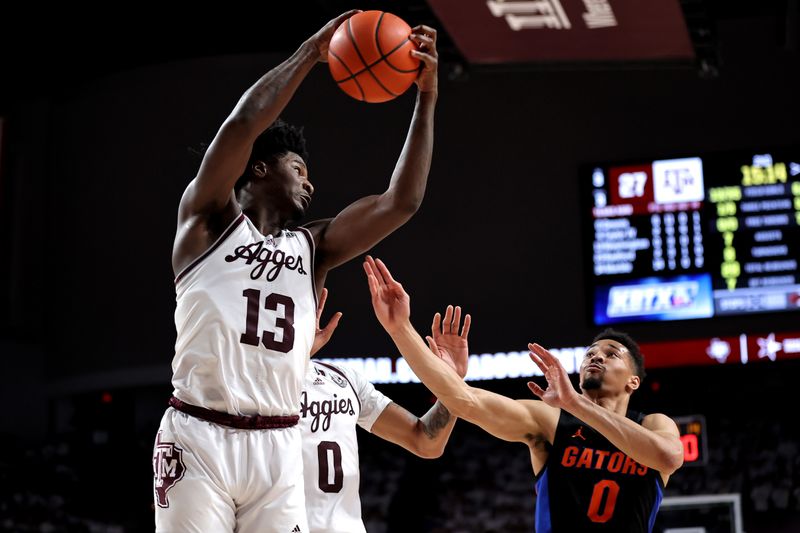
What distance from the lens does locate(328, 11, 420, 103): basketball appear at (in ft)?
11.6

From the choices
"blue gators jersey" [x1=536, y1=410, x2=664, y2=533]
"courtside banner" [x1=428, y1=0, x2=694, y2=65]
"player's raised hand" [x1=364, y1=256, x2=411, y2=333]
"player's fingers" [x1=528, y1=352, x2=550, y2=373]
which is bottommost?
"blue gators jersey" [x1=536, y1=410, x2=664, y2=533]

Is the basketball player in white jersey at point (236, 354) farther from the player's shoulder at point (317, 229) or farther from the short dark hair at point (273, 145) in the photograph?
the short dark hair at point (273, 145)

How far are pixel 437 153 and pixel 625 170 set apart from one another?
253 cm

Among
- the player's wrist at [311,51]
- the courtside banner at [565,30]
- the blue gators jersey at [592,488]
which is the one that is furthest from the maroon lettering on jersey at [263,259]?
the courtside banner at [565,30]

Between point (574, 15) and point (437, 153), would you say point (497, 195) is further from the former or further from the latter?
point (574, 15)

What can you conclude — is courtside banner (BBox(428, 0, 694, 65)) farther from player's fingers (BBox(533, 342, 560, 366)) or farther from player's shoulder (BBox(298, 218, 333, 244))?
player's shoulder (BBox(298, 218, 333, 244))

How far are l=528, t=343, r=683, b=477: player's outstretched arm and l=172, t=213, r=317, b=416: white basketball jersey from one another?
121 centimetres

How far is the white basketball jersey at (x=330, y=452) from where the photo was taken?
441 centimetres

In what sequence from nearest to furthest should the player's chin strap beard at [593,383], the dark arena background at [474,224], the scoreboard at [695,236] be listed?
the player's chin strap beard at [593,383] < the scoreboard at [695,236] < the dark arena background at [474,224]

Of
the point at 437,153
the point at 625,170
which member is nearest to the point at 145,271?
the point at 437,153

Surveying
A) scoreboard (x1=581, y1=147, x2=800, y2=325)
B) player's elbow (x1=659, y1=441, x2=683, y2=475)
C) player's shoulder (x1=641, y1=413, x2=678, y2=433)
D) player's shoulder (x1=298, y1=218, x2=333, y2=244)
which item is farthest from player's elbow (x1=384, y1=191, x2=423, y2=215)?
scoreboard (x1=581, y1=147, x2=800, y2=325)

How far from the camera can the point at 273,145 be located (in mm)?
3559

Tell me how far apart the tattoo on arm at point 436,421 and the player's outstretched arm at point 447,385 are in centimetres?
11

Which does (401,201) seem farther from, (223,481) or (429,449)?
(429,449)
